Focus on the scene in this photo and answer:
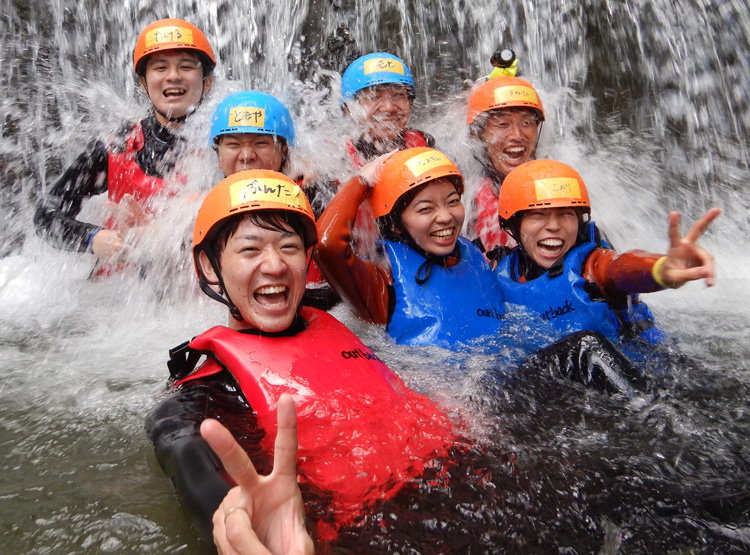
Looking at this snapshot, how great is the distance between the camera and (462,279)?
391 centimetres

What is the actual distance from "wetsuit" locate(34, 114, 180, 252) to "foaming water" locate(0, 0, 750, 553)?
0.22 m

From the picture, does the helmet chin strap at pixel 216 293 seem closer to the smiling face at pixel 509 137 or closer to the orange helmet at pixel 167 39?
the orange helmet at pixel 167 39

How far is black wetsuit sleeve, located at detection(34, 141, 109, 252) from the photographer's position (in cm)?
495

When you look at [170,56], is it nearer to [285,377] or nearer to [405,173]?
[405,173]

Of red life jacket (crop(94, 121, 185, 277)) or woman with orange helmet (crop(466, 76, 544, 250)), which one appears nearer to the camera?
red life jacket (crop(94, 121, 185, 277))

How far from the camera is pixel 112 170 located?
198 inches

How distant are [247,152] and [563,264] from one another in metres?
2.21

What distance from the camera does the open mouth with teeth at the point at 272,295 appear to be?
284cm

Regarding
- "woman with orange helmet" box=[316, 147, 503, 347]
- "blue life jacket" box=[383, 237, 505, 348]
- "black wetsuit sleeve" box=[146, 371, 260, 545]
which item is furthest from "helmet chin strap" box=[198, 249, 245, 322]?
"blue life jacket" box=[383, 237, 505, 348]

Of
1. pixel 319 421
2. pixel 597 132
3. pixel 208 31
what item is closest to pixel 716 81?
pixel 597 132

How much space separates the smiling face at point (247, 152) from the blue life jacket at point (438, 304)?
112 centimetres

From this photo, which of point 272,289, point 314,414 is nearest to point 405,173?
point 272,289

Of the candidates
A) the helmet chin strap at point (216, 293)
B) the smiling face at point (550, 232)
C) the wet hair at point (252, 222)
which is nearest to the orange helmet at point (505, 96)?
the smiling face at point (550, 232)

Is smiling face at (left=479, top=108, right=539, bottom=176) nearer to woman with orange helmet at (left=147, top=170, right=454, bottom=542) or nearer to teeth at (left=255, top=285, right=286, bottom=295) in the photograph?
woman with orange helmet at (left=147, top=170, right=454, bottom=542)
